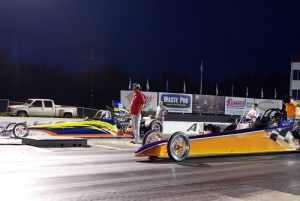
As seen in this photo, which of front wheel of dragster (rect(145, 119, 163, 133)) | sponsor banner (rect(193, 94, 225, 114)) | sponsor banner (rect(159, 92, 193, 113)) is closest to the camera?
front wheel of dragster (rect(145, 119, 163, 133))

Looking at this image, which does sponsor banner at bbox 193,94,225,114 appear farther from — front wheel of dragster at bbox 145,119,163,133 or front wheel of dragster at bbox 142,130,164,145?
front wheel of dragster at bbox 142,130,164,145

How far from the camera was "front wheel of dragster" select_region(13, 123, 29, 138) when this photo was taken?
53.9 feet

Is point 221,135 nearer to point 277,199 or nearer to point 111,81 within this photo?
point 277,199

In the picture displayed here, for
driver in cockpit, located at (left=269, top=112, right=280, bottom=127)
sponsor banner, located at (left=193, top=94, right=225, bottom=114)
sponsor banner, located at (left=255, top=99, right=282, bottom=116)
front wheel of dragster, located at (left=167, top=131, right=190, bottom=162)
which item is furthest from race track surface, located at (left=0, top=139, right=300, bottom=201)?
sponsor banner, located at (left=255, top=99, right=282, bottom=116)

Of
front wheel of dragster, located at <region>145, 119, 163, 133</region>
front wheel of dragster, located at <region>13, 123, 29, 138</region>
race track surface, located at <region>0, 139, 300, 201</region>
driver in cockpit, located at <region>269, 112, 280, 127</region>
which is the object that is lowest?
race track surface, located at <region>0, 139, 300, 201</region>

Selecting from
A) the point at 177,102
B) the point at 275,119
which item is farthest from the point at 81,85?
the point at 275,119

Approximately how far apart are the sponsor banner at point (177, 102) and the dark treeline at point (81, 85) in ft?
28.1

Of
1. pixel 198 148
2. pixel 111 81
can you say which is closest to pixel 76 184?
pixel 198 148

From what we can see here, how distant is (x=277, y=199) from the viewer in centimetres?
600

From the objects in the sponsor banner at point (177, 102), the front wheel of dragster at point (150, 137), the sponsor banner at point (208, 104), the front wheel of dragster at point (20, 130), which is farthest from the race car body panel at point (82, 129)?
the sponsor banner at point (208, 104)

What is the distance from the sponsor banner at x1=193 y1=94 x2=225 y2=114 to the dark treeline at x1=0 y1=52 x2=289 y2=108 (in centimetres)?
1115

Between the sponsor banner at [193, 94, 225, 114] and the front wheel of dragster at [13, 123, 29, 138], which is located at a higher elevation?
the sponsor banner at [193, 94, 225, 114]

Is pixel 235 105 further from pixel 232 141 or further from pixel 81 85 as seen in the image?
pixel 232 141

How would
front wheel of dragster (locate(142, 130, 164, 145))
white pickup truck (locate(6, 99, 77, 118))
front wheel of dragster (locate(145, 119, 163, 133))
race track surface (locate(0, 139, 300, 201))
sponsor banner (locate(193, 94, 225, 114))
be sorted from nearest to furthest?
1. race track surface (locate(0, 139, 300, 201))
2. front wheel of dragster (locate(142, 130, 164, 145))
3. front wheel of dragster (locate(145, 119, 163, 133))
4. white pickup truck (locate(6, 99, 77, 118))
5. sponsor banner (locate(193, 94, 225, 114))
